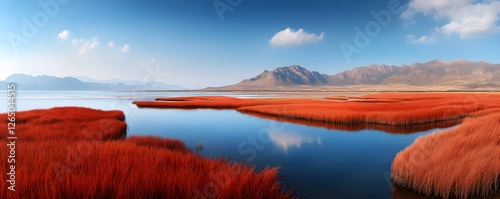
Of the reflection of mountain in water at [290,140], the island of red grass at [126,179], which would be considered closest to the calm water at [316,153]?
the reflection of mountain in water at [290,140]

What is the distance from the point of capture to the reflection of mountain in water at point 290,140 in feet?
51.7

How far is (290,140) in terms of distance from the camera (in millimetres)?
17047

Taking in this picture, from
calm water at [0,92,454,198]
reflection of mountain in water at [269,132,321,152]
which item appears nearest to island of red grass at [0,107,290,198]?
calm water at [0,92,454,198]

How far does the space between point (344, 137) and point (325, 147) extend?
368 centimetres

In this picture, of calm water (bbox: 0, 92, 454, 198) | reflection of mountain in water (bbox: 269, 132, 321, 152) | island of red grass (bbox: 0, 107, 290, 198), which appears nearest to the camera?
island of red grass (bbox: 0, 107, 290, 198)

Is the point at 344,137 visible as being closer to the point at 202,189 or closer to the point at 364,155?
the point at 364,155

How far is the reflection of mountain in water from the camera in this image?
51.7 feet

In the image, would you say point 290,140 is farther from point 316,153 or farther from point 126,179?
point 126,179

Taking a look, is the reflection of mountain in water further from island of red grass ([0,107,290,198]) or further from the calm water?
island of red grass ([0,107,290,198])

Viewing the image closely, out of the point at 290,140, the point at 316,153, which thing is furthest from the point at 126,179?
the point at 290,140

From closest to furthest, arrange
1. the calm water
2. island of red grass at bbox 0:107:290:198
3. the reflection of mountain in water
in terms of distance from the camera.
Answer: island of red grass at bbox 0:107:290:198
the calm water
the reflection of mountain in water

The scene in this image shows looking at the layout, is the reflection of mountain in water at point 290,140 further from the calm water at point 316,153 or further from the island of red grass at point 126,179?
the island of red grass at point 126,179

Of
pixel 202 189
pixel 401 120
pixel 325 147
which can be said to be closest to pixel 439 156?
pixel 325 147

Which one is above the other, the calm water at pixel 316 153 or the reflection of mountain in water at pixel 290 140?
the reflection of mountain in water at pixel 290 140
